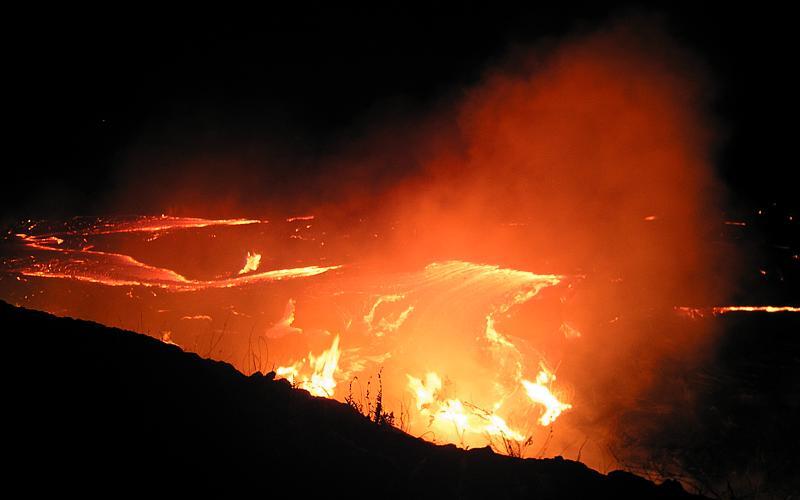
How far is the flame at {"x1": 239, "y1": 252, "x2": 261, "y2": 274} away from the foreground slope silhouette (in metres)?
3.44

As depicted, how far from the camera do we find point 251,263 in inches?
263

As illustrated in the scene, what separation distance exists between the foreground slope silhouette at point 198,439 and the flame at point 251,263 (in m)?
3.44

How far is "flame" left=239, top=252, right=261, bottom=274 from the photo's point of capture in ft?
21.4

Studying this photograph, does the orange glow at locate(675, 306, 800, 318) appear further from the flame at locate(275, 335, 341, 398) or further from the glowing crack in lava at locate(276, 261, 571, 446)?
the flame at locate(275, 335, 341, 398)

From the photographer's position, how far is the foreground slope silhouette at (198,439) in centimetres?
208

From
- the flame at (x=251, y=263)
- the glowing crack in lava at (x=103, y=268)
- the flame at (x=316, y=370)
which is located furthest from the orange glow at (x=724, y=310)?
the flame at (x=251, y=263)

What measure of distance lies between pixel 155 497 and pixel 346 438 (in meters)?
1.08

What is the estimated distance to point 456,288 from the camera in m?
6.11

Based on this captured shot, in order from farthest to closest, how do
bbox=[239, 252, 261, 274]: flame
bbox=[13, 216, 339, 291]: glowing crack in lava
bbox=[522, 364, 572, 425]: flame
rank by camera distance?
bbox=[239, 252, 261, 274]: flame → bbox=[13, 216, 339, 291]: glowing crack in lava → bbox=[522, 364, 572, 425]: flame

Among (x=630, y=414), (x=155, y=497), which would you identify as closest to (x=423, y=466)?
(x=155, y=497)

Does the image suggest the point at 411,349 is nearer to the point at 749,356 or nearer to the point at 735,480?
the point at 735,480

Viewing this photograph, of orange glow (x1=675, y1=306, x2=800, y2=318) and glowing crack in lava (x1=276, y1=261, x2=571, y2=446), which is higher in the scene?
glowing crack in lava (x1=276, y1=261, x2=571, y2=446)

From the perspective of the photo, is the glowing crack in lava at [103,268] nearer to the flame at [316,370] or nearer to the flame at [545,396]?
the flame at [316,370]

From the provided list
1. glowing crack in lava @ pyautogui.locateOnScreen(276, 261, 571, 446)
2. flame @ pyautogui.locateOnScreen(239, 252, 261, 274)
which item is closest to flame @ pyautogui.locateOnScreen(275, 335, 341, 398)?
glowing crack in lava @ pyautogui.locateOnScreen(276, 261, 571, 446)
